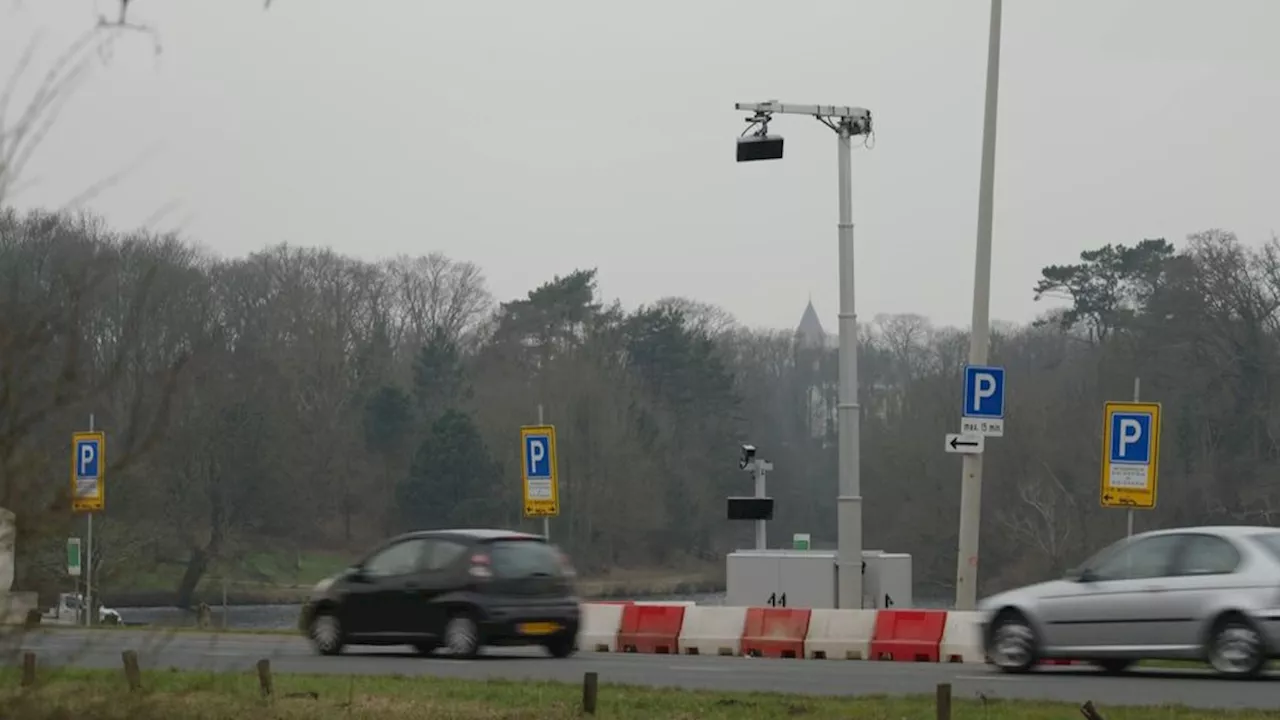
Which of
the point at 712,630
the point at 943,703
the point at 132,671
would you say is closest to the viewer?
the point at 132,671

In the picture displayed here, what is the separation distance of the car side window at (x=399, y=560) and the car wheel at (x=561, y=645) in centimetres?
175

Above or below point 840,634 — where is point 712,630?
below

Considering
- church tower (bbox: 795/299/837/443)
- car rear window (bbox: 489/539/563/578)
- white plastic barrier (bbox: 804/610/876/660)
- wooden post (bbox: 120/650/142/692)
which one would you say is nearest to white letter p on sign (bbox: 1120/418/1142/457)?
white plastic barrier (bbox: 804/610/876/660)

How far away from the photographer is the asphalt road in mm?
16359

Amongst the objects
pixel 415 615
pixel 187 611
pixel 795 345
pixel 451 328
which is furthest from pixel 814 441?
pixel 187 611

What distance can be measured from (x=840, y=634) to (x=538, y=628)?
14.4ft

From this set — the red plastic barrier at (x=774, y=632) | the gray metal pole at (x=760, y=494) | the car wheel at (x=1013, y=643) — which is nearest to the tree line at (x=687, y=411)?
the gray metal pole at (x=760, y=494)

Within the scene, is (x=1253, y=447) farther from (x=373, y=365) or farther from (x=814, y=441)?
(x=373, y=365)

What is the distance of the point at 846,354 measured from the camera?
28.4 meters

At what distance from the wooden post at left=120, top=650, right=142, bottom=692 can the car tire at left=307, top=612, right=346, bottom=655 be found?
1630 cm

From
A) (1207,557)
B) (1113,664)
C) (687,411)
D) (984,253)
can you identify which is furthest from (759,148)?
(687,411)

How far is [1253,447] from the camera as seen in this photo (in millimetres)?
69750

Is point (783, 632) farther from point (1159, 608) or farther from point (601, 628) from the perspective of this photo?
point (1159, 608)

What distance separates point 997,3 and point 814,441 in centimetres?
5895
